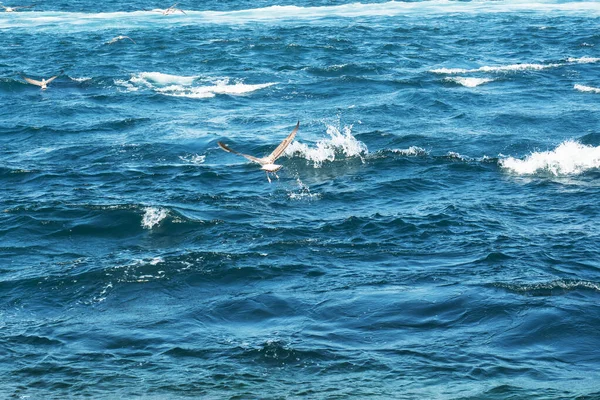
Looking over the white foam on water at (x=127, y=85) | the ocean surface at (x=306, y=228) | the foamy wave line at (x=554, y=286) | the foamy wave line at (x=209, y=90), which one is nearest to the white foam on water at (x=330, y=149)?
the ocean surface at (x=306, y=228)

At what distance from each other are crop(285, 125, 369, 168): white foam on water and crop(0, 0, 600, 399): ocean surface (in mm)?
79

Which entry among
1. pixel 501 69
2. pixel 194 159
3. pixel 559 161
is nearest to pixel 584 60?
pixel 501 69

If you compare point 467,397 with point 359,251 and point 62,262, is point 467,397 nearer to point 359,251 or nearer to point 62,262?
point 359,251

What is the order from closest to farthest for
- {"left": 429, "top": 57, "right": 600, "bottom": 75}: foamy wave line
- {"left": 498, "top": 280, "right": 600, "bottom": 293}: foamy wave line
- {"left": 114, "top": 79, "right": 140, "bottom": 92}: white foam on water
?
{"left": 498, "top": 280, "right": 600, "bottom": 293}: foamy wave line, {"left": 114, "top": 79, "right": 140, "bottom": 92}: white foam on water, {"left": 429, "top": 57, "right": 600, "bottom": 75}: foamy wave line

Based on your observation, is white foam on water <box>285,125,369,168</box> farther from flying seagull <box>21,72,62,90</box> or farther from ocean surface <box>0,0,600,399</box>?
flying seagull <box>21,72,62,90</box>

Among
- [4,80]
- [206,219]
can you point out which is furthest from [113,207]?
[4,80]

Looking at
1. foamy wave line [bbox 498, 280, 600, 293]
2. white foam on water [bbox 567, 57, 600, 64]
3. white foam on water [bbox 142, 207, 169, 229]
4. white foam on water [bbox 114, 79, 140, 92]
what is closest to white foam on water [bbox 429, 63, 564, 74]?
white foam on water [bbox 567, 57, 600, 64]

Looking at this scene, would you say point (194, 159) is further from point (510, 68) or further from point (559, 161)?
point (510, 68)

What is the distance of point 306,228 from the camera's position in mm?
22812

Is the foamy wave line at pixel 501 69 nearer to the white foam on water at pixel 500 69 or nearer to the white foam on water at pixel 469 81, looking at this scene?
the white foam on water at pixel 500 69

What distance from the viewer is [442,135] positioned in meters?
30.8

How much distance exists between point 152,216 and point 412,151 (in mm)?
9276

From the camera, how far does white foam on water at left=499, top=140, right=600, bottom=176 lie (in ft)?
87.7

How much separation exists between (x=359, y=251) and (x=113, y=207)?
7.38 metres
